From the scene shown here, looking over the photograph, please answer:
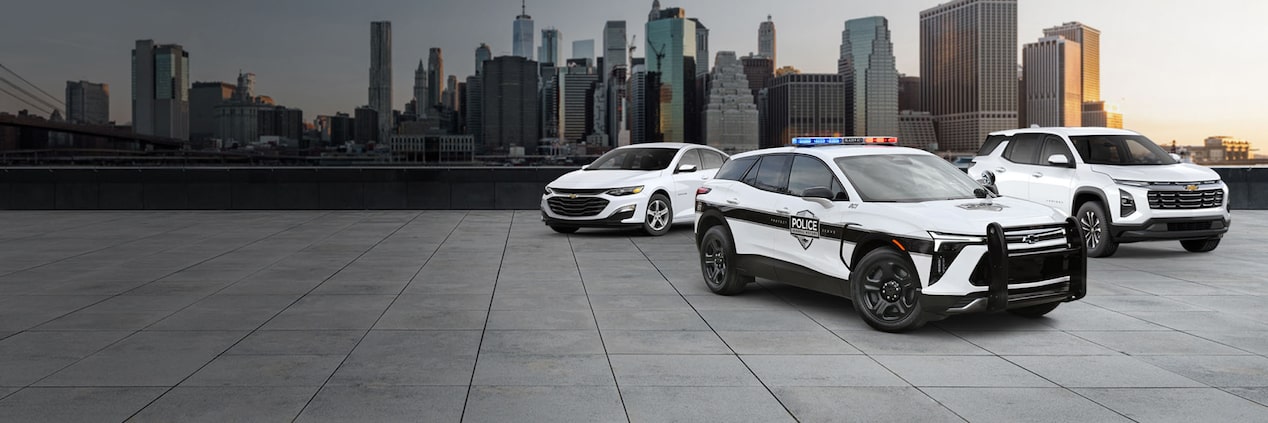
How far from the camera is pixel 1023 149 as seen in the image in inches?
530

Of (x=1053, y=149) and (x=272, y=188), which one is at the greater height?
(x=1053, y=149)

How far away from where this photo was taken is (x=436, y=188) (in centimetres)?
2369

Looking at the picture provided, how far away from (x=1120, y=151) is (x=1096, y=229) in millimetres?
1224

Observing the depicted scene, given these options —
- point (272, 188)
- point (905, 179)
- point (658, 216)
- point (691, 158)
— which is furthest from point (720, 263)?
point (272, 188)

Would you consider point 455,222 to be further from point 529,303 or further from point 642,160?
point 529,303

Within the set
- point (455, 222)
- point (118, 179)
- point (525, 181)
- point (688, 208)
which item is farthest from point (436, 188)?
point (688, 208)

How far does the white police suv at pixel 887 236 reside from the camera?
666cm

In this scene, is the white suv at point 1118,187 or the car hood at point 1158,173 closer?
the white suv at point 1118,187

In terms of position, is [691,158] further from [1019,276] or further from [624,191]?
[1019,276]

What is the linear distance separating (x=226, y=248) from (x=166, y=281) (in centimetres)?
377

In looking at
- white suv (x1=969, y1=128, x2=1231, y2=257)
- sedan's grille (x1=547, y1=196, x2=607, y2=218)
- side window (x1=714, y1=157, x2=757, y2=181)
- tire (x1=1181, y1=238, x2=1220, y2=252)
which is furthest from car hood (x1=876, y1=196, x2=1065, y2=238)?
sedan's grille (x1=547, y1=196, x2=607, y2=218)

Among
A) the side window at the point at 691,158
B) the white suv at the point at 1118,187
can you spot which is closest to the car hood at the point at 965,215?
the white suv at the point at 1118,187

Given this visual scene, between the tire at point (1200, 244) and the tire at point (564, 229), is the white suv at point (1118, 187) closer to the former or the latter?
the tire at point (1200, 244)

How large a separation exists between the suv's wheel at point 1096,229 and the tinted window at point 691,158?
6468 millimetres
